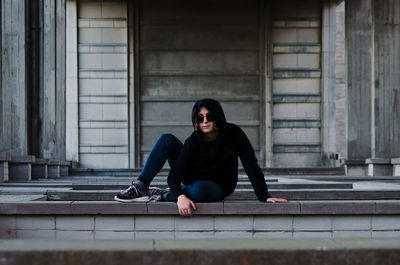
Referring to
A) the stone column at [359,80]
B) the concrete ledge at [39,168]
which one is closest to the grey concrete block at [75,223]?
the concrete ledge at [39,168]

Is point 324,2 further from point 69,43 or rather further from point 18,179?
point 18,179

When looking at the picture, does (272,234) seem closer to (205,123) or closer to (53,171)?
(205,123)

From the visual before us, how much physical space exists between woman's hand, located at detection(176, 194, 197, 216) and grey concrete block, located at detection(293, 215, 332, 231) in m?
1.11

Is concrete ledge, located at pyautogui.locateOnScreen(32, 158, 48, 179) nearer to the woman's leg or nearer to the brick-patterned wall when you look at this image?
the brick-patterned wall

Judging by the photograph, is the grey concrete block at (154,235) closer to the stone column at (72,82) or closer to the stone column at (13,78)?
the stone column at (13,78)

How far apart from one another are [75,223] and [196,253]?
8.09 feet

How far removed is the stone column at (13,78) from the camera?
13398 mm

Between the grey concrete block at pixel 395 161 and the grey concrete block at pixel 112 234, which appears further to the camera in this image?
the grey concrete block at pixel 395 161

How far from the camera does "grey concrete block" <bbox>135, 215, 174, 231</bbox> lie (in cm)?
566

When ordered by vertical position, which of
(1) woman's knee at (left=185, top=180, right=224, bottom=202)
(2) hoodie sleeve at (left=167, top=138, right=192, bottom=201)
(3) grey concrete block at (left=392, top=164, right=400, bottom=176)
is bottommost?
(3) grey concrete block at (left=392, top=164, right=400, bottom=176)

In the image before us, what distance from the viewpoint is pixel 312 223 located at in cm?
576

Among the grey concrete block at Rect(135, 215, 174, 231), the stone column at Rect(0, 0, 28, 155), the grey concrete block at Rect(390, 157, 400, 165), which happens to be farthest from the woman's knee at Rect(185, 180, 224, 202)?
the grey concrete block at Rect(390, 157, 400, 165)

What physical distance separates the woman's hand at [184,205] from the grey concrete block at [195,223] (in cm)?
14

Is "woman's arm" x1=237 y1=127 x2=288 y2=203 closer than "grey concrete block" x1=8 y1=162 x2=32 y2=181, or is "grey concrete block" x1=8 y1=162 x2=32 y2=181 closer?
"woman's arm" x1=237 y1=127 x2=288 y2=203
